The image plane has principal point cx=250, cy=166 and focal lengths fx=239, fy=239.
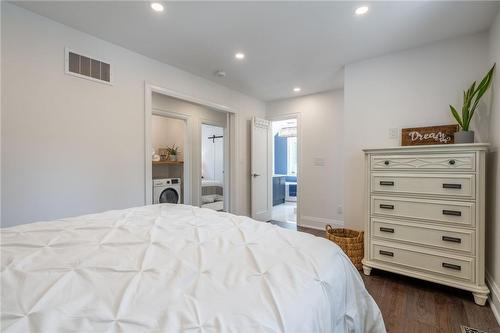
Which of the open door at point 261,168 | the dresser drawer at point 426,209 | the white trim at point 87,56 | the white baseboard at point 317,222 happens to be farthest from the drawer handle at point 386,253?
the white trim at point 87,56

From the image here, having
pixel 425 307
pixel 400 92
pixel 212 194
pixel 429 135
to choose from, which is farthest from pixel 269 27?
pixel 212 194

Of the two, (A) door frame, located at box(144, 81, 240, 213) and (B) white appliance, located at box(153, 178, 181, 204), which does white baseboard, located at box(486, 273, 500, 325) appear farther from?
(B) white appliance, located at box(153, 178, 181, 204)

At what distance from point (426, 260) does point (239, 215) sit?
70.0 inches

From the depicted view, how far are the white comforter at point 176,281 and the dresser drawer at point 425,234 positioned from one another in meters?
1.29

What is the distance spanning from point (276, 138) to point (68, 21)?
6577 mm

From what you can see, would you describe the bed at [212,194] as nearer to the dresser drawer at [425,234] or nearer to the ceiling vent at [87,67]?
the ceiling vent at [87,67]

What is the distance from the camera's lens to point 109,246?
107 centimetres

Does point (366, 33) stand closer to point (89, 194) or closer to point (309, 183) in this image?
point (309, 183)

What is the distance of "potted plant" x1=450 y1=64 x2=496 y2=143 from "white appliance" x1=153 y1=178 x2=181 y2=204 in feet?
14.5

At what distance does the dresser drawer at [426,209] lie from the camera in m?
1.99

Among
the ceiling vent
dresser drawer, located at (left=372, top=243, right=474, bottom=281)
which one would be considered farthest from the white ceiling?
dresser drawer, located at (left=372, top=243, right=474, bottom=281)

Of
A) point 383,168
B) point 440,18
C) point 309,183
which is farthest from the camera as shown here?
point 309,183

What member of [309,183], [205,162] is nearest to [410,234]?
[309,183]

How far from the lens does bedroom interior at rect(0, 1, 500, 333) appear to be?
0.75 metres
